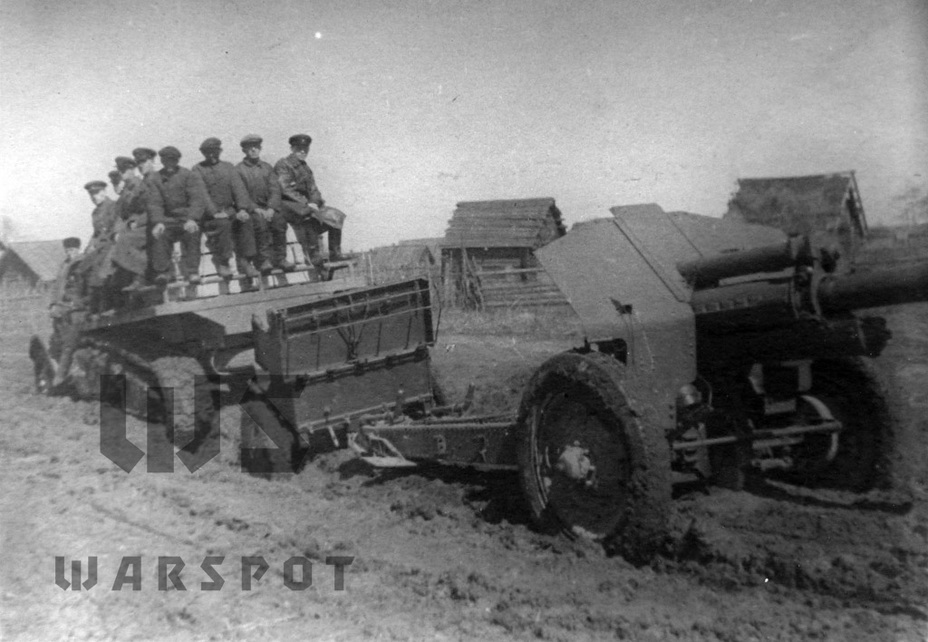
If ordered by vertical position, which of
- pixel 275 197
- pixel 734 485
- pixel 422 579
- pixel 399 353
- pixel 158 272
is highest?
pixel 275 197

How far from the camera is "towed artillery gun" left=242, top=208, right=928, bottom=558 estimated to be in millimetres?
4094

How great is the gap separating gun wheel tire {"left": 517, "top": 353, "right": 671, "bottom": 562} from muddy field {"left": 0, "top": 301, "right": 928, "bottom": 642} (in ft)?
0.52

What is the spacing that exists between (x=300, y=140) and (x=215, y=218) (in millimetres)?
1426

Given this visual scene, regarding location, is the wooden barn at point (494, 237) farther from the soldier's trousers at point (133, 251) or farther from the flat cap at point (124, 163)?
the soldier's trousers at point (133, 251)

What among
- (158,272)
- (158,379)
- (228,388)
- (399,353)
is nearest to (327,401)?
(399,353)

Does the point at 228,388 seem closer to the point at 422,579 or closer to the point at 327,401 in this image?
the point at 327,401

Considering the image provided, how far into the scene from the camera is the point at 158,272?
830 cm

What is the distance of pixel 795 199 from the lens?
19.4 feet

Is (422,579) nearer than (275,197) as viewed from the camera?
Yes

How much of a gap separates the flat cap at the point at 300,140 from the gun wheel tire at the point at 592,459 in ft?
17.7

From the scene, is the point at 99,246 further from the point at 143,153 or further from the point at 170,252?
the point at 170,252

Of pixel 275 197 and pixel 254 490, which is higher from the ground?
pixel 275 197

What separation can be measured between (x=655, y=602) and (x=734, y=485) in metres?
1.15

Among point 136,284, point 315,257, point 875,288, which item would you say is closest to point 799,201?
point 875,288
